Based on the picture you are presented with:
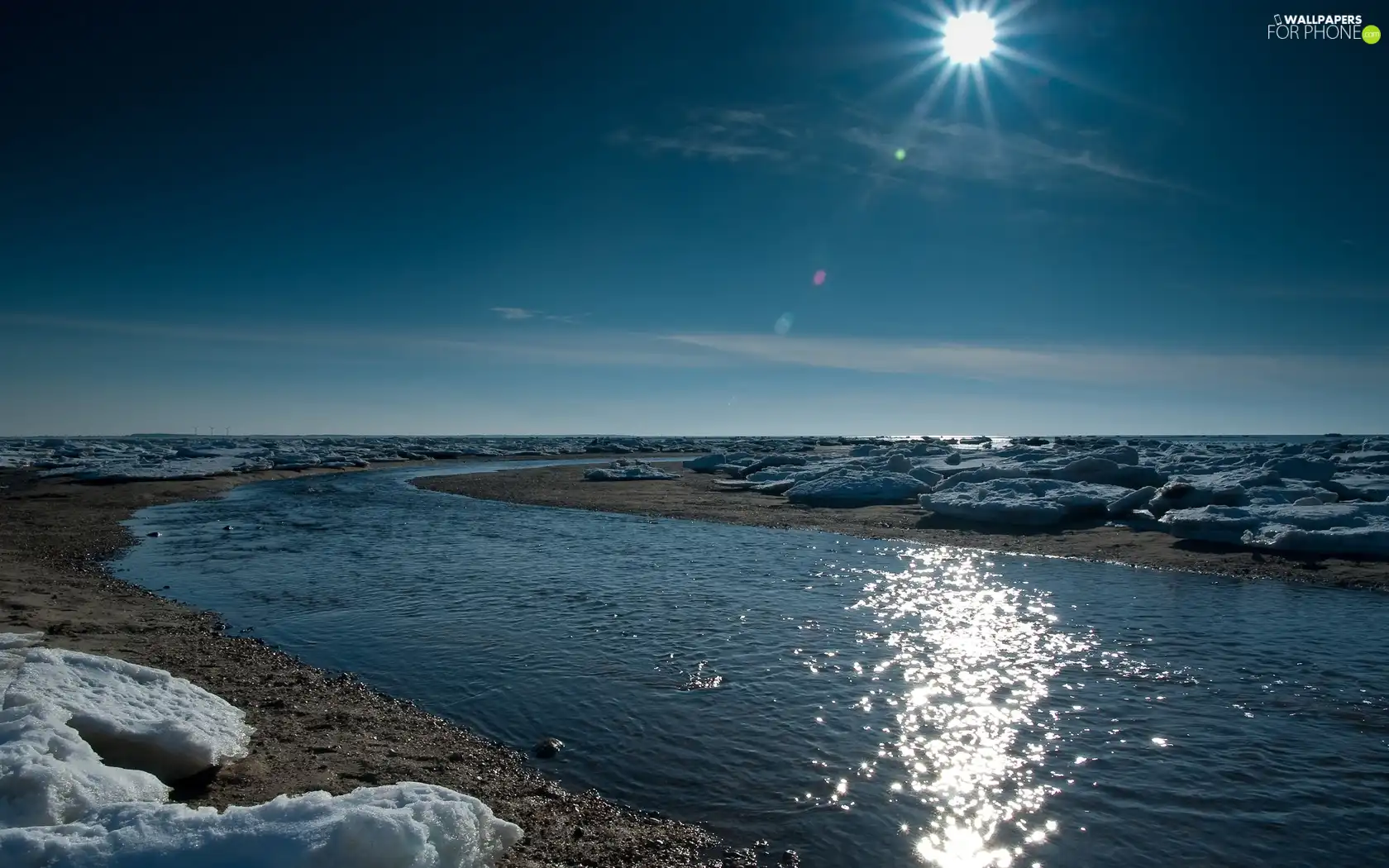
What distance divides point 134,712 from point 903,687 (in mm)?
7559

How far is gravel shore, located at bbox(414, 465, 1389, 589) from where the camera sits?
52.1 ft

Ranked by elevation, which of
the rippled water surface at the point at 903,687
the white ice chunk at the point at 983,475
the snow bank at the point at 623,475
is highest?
the white ice chunk at the point at 983,475

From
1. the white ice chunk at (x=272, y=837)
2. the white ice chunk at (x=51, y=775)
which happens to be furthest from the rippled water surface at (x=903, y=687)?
the white ice chunk at (x=51, y=775)

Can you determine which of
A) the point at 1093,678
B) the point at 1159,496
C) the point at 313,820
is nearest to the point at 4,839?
the point at 313,820

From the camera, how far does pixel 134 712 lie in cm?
611

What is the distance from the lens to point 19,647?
7.21 metres

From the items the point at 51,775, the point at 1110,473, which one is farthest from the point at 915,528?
the point at 51,775

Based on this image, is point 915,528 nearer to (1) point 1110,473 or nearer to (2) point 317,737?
(1) point 1110,473

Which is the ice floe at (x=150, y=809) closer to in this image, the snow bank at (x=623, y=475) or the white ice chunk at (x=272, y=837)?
the white ice chunk at (x=272, y=837)

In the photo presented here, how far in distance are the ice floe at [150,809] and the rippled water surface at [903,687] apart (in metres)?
2.03

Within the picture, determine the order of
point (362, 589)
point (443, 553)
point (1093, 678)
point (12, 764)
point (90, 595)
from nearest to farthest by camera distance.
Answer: point (12, 764), point (1093, 678), point (90, 595), point (362, 589), point (443, 553)

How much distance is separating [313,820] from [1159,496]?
2322cm

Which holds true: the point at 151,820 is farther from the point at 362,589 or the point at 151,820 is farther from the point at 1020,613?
the point at 1020,613

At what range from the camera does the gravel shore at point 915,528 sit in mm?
15875
